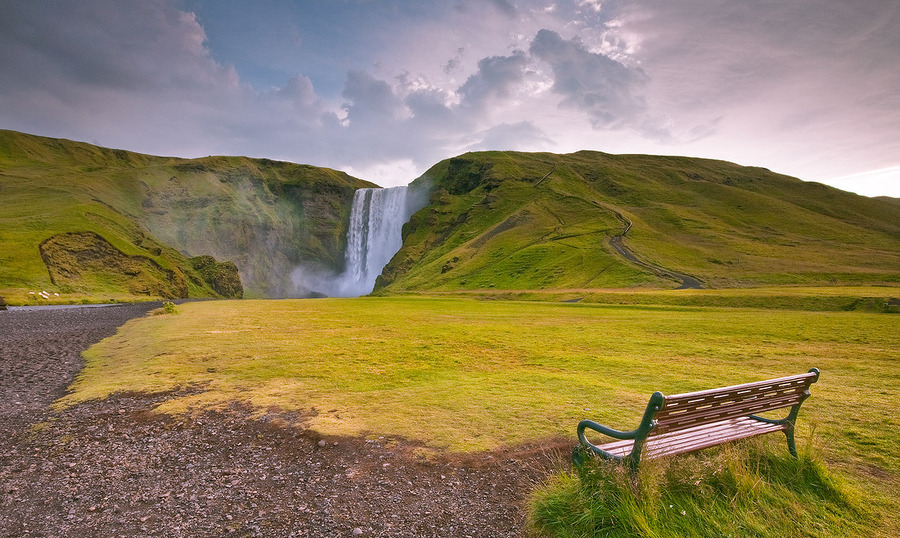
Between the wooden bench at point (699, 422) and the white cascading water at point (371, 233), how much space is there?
148 metres

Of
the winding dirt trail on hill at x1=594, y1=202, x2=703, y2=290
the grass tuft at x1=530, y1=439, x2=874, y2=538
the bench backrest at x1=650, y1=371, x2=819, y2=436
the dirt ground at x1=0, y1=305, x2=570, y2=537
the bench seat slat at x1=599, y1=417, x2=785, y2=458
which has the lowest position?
the dirt ground at x1=0, y1=305, x2=570, y2=537

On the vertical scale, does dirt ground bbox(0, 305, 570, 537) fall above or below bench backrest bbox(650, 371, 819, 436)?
below

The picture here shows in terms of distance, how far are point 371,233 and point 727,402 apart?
15314cm

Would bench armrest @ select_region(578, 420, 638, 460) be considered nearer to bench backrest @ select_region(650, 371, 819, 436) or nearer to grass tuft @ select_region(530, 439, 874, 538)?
grass tuft @ select_region(530, 439, 874, 538)

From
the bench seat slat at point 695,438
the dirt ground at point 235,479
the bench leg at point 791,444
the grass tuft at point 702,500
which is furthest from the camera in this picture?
the bench leg at point 791,444

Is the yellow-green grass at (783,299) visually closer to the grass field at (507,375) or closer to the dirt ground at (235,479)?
the grass field at (507,375)

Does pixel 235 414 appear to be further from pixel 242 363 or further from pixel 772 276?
pixel 772 276

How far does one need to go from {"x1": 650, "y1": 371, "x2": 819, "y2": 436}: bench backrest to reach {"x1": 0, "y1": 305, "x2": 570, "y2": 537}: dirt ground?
237 cm

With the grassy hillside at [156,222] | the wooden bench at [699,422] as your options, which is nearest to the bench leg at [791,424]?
the wooden bench at [699,422]

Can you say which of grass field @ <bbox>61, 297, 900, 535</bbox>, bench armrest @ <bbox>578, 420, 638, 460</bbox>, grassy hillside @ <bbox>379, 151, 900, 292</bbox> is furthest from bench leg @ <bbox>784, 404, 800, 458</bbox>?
grassy hillside @ <bbox>379, 151, 900, 292</bbox>

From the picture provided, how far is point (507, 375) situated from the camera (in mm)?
13820

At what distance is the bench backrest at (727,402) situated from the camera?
15.3 feet

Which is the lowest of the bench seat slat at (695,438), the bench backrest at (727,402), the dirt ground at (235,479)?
the dirt ground at (235,479)

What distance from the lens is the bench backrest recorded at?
4.66 meters
